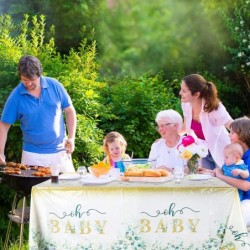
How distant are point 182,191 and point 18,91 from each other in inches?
56.7

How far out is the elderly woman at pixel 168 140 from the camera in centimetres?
373

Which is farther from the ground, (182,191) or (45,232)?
(182,191)

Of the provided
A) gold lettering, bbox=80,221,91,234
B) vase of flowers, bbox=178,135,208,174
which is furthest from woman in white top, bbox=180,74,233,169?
gold lettering, bbox=80,221,91,234

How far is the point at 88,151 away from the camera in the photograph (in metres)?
4.72

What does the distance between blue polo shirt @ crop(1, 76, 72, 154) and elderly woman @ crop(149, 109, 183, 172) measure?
699 millimetres

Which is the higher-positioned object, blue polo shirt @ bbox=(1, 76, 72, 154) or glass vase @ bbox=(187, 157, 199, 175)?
blue polo shirt @ bbox=(1, 76, 72, 154)

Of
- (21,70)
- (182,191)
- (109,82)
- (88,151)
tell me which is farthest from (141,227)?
(109,82)

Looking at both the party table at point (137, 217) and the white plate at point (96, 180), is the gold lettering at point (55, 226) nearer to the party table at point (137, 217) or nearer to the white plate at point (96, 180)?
the party table at point (137, 217)

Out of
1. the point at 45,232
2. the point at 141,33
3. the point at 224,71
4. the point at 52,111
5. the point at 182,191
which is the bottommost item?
the point at 45,232

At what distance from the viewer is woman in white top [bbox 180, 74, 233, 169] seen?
4031 millimetres

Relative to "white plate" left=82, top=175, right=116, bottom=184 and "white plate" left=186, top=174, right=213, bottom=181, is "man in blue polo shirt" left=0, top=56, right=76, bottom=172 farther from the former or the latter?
"white plate" left=186, top=174, right=213, bottom=181

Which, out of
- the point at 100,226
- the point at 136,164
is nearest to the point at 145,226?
the point at 100,226

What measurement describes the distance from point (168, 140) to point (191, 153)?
1.80ft

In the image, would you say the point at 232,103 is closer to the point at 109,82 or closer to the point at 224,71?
the point at 224,71
